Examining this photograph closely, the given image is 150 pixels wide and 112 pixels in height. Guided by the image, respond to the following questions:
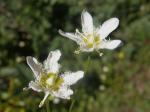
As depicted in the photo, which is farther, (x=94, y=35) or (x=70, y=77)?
(x=94, y=35)

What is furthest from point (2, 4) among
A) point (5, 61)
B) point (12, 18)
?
point (5, 61)

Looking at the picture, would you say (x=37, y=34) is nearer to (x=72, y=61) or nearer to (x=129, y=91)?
(x=72, y=61)

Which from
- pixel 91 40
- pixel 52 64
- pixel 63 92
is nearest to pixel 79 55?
pixel 91 40

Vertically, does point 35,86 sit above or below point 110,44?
below

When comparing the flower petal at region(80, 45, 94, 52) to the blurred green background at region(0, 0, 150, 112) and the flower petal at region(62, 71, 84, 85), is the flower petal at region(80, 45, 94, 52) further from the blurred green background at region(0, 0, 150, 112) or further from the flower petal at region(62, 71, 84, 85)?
the blurred green background at region(0, 0, 150, 112)

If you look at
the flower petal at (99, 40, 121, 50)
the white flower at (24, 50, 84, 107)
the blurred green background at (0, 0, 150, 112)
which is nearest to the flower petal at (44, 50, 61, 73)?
the white flower at (24, 50, 84, 107)

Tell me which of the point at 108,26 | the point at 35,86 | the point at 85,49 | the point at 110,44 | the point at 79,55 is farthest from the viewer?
the point at 79,55

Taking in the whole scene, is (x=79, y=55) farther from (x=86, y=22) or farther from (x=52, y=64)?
(x=52, y=64)
